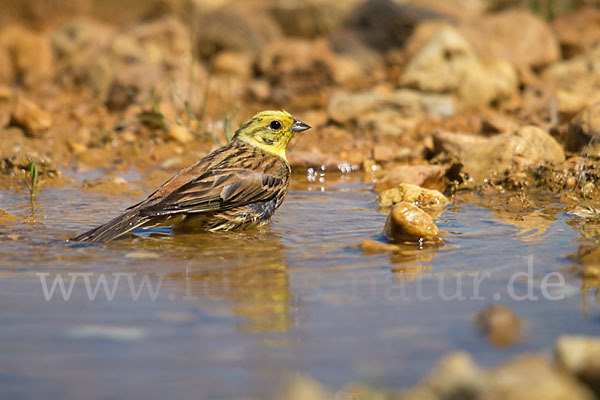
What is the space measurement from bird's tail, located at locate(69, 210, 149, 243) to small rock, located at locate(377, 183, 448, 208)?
219 centimetres

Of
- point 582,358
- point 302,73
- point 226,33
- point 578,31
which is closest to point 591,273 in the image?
point 582,358

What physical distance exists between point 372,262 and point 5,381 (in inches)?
93.6

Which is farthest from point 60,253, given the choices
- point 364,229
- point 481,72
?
point 481,72

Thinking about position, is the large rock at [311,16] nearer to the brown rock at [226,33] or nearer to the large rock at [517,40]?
the brown rock at [226,33]

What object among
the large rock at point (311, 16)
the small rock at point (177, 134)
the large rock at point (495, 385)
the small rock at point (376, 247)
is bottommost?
the large rock at point (495, 385)

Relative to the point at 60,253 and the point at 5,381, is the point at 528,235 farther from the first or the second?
the point at 5,381

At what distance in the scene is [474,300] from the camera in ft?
12.6

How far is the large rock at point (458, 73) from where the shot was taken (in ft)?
33.9

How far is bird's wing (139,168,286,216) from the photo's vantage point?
5535 millimetres

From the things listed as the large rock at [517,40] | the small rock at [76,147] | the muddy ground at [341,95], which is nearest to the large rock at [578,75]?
the muddy ground at [341,95]

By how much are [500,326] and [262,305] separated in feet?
3.90

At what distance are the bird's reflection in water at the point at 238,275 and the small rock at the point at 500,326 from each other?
0.88 meters

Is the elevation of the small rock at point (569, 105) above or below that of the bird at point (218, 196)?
above

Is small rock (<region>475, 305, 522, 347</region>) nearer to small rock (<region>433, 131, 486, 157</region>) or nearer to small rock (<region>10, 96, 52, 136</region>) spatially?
small rock (<region>433, 131, 486, 157</region>)
